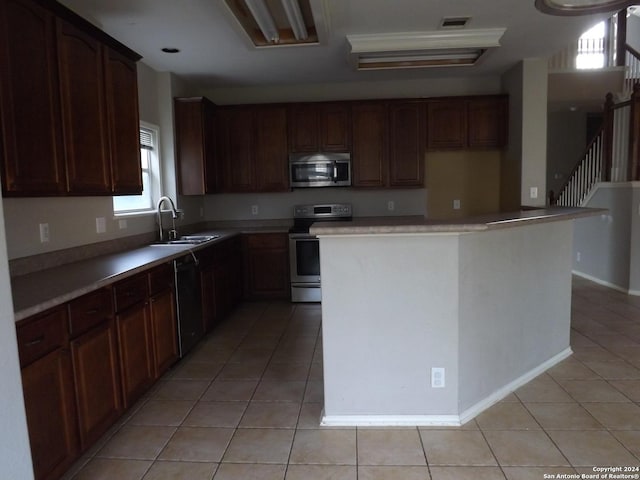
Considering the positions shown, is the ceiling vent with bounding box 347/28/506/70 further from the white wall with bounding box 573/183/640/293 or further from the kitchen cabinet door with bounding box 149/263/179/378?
the white wall with bounding box 573/183/640/293

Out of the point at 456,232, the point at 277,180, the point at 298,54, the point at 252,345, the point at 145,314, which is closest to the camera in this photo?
the point at 456,232

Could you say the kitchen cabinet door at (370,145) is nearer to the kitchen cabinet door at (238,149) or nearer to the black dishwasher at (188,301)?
the kitchen cabinet door at (238,149)

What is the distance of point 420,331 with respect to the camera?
246cm

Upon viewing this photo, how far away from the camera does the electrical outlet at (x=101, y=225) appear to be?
11.0 feet

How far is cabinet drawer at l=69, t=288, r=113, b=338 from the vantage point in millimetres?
2102

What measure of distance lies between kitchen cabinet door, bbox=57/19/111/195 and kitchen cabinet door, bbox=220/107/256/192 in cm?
256

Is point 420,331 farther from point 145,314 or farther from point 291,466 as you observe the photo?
point 145,314

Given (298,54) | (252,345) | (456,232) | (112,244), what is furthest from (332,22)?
(252,345)

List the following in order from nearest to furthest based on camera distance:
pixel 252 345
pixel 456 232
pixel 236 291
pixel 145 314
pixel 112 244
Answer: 1. pixel 456 232
2. pixel 145 314
3. pixel 112 244
4. pixel 252 345
5. pixel 236 291

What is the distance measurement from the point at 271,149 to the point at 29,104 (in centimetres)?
335

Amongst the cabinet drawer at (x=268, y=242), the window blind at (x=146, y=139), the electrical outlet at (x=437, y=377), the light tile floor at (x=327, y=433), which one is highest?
the window blind at (x=146, y=139)

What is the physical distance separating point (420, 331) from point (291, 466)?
0.95 metres

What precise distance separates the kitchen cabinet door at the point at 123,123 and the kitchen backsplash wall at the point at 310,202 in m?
2.45

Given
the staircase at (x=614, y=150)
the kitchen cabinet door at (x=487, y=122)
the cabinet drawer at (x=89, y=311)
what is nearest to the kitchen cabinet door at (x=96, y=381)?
the cabinet drawer at (x=89, y=311)
